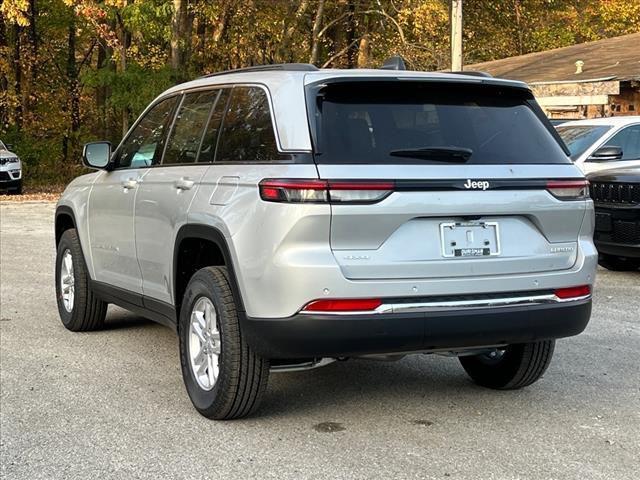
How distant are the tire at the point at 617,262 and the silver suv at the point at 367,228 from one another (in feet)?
19.0

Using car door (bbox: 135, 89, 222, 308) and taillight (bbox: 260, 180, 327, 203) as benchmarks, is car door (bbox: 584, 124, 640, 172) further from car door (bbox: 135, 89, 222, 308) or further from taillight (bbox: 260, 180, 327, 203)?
taillight (bbox: 260, 180, 327, 203)

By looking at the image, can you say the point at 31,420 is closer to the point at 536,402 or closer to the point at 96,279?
the point at 96,279

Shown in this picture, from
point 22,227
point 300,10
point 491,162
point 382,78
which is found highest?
point 300,10

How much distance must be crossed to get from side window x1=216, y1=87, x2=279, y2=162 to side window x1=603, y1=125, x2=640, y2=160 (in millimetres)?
7507

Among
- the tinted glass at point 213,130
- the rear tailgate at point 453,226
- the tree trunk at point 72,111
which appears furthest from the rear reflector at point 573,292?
the tree trunk at point 72,111

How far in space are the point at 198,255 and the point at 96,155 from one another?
1.83m

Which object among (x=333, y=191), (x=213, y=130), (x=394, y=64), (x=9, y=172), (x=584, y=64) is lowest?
(x=9, y=172)

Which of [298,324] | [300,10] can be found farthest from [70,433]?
[300,10]

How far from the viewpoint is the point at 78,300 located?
7.14m

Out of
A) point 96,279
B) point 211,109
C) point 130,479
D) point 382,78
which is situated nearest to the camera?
point 130,479

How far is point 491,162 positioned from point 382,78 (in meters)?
0.69

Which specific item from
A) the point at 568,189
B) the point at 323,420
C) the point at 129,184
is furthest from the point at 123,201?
the point at 568,189

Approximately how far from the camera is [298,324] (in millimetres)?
4348

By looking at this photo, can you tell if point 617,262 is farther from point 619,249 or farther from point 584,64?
point 584,64
